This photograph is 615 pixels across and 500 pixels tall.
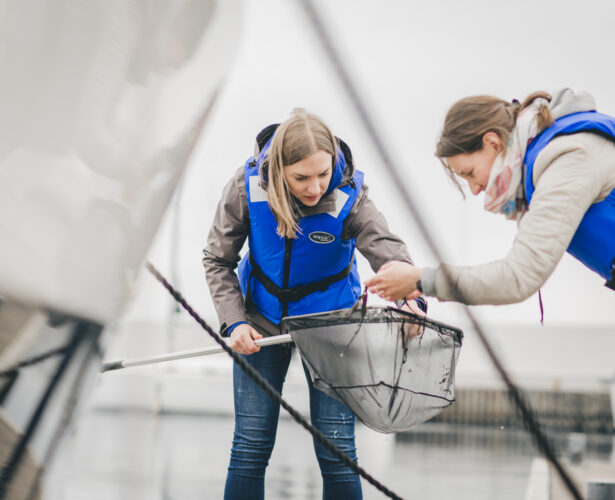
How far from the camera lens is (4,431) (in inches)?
52.7

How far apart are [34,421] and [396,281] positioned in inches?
37.4

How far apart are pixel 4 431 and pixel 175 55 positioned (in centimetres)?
65

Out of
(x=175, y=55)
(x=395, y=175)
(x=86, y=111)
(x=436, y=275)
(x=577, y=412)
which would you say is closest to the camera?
(x=395, y=175)

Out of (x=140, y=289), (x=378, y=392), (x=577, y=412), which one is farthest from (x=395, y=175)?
(x=577, y=412)

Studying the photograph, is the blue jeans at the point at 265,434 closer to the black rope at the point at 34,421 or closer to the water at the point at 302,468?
the water at the point at 302,468

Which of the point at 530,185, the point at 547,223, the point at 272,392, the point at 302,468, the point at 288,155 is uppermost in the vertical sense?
the point at 302,468

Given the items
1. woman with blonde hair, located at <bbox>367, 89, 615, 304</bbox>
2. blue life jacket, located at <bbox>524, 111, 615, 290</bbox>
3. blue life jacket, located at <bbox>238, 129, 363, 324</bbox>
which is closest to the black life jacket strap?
blue life jacket, located at <bbox>238, 129, 363, 324</bbox>

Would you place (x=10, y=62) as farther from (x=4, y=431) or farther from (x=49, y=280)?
(x=4, y=431)

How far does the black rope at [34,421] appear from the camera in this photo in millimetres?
1350

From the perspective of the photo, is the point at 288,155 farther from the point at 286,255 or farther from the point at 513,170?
the point at 513,170

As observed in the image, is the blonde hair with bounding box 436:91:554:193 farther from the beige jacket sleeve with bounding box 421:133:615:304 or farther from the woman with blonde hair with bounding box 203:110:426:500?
the woman with blonde hair with bounding box 203:110:426:500

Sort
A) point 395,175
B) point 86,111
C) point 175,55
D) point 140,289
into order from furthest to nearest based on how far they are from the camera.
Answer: point 140,289, point 175,55, point 86,111, point 395,175

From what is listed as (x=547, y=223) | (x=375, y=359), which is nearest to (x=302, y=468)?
(x=375, y=359)

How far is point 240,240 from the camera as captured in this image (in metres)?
2.84
